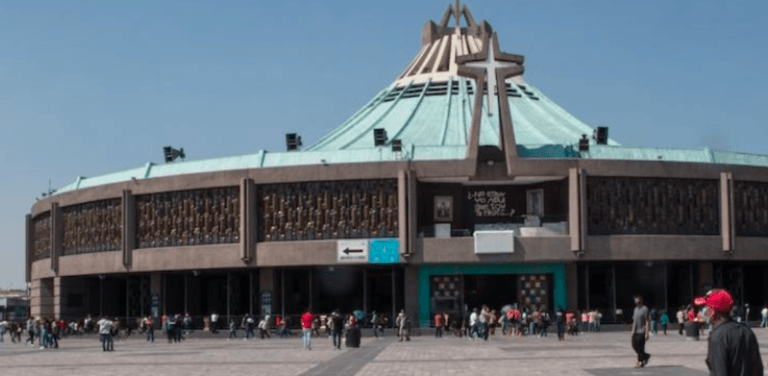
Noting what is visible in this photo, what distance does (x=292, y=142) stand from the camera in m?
70.9

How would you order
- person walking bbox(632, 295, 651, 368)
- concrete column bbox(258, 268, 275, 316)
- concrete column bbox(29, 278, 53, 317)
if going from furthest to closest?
concrete column bbox(29, 278, 53, 317) → concrete column bbox(258, 268, 275, 316) → person walking bbox(632, 295, 651, 368)

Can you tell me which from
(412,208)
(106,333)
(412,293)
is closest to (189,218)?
(412,208)

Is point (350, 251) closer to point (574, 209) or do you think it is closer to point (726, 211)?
point (574, 209)

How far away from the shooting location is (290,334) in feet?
200

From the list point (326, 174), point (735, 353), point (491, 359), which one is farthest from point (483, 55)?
point (735, 353)

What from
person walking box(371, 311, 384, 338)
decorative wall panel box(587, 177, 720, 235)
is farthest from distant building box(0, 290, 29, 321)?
decorative wall panel box(587, 177, 720, 235)

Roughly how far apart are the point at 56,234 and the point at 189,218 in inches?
474

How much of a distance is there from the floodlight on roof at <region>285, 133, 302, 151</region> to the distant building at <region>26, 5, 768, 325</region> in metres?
5.17

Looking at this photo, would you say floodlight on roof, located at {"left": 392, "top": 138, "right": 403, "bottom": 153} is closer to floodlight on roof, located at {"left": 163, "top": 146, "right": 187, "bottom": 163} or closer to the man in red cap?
floodlight on roof, located at {"left": 163, "top": 146, "right": 187, "bottom": 163}

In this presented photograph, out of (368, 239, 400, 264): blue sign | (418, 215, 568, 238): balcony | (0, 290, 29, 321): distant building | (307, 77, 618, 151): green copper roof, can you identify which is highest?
(307, 77, 618, 151): green copper roof

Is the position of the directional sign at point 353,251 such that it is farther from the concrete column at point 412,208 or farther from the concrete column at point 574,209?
the concrete column at point 574,209

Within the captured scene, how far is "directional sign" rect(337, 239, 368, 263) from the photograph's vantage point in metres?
61.5

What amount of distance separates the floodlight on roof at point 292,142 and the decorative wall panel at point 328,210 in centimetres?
753

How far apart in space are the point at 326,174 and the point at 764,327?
23.1 metres
